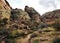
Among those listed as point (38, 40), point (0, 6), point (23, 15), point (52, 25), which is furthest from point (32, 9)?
point (38, 40)

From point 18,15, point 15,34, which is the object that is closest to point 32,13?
point 18,15

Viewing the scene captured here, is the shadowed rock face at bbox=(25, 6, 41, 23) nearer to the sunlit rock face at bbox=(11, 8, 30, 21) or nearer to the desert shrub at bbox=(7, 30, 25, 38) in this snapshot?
the sunlit rock face at bbox=(11, 8, 30, 21)

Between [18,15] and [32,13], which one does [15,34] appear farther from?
[32,13]

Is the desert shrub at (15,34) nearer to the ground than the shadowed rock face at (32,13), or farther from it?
nearer to the ground

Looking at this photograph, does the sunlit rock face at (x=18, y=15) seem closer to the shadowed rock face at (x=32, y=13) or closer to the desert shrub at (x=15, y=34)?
the shadowed rock face at (x=32, y=13)

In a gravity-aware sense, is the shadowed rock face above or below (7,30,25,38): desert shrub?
above

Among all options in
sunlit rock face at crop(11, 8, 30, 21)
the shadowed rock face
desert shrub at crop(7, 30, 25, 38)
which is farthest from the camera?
the shadowed rock face

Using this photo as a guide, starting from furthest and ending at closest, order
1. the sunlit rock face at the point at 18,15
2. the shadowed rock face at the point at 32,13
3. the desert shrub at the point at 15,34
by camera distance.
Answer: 1. the shadowed rock face at the point at 32,13
2. the sunlit rock face at the point at 18,15
3. the desert shrub at the point at 15,34

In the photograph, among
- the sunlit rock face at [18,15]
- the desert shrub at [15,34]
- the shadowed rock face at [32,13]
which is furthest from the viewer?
the shadowed rock face at [32,13]

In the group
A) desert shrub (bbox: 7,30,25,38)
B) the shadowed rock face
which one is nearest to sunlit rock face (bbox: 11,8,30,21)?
the shadowed rock face

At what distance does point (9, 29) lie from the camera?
42500mm

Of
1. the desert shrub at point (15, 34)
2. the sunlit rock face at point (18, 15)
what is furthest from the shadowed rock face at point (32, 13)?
the desert shrub at point (15, 34)

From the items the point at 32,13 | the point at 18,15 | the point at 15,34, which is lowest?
the point at 15,34

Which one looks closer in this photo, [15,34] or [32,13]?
[15,34]
